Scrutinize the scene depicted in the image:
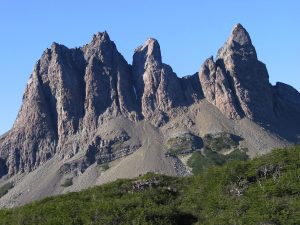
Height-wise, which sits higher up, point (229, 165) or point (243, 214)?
point (229, 165)

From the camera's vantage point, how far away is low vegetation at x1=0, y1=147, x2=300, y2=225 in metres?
132

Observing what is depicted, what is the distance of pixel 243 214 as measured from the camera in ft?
435

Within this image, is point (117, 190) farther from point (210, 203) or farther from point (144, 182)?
point (210, 203)

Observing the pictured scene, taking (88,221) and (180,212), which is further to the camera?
(180,212)

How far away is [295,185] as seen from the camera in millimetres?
143125

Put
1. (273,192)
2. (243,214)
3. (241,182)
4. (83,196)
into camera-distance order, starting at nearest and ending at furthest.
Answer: (243,214) < (273,192) < (241,182) < (83,196)

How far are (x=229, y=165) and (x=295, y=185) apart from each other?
30485mm

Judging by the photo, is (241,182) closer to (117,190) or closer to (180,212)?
(180,212)

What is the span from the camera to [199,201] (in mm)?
151375

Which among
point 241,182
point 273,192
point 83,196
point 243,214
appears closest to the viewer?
point 243,214

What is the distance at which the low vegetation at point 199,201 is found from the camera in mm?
131750

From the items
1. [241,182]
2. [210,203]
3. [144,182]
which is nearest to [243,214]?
[210,203]

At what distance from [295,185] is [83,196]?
55.8 m

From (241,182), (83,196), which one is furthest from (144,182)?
(241,182)
